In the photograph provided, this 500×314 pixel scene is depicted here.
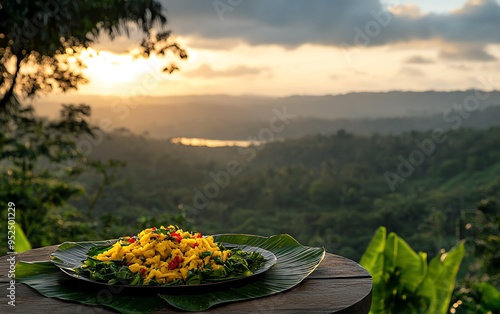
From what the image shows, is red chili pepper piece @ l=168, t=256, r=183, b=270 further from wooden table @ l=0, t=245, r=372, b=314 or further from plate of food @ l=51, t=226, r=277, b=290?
wooden table @ l=0, t=245, r=372, b=314

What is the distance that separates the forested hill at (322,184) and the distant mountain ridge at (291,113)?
0.32m

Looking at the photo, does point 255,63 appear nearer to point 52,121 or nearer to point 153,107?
point 153,107

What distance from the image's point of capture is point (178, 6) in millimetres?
6391

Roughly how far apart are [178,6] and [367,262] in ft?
13.0

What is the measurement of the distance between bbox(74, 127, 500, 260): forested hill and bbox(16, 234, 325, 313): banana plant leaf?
5863 millimetres

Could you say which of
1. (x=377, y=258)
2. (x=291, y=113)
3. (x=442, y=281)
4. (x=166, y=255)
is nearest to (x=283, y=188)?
(x=291, y=113)

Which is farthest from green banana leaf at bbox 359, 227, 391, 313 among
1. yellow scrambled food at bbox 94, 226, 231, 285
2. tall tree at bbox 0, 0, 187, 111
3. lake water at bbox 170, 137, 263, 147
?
lake water at bbox 170, 137, 263, 147

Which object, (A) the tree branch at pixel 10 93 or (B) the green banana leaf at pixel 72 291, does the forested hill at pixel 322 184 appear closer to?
(A) the tree branch at pixel 10 93

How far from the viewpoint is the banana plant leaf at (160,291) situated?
62.9 inches

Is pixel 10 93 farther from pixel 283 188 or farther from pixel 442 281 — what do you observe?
pixel 283 188

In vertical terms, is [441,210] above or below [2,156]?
below

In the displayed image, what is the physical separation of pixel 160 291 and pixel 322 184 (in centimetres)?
996

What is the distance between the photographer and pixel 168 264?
1743 millimetres

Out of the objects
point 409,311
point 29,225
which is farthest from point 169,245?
point 29,225
